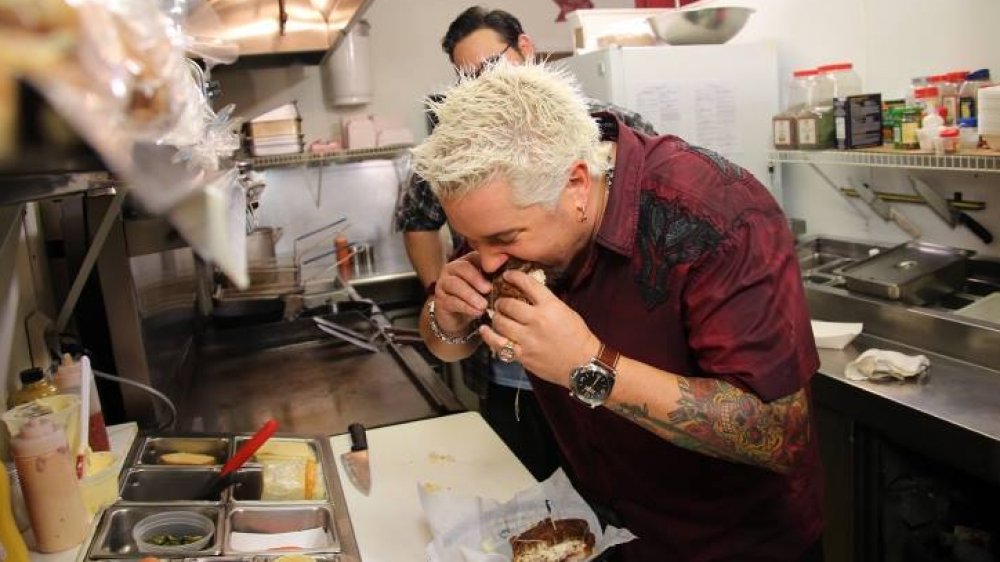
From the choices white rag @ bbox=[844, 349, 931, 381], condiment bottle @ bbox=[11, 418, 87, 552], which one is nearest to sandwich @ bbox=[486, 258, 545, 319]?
condiment bottle @ bbox=[11, 418, 87, 552]

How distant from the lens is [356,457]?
1.87 metres

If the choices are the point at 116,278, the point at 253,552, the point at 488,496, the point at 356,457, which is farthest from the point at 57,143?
the point at 116,278

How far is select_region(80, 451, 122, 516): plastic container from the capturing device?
1.50m

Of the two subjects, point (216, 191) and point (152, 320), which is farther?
point (152, 320)

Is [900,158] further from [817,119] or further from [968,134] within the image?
[817,119]

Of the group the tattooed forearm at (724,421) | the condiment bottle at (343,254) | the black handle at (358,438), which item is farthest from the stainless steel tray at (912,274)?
the condiment bottle at (343,254)

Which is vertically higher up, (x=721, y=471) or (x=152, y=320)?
(x=152, y=320)

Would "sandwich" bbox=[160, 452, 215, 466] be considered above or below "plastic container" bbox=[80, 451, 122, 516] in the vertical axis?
below

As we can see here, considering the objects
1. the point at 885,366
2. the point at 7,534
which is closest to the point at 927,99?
the point at 885,366

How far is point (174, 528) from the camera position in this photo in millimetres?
1515

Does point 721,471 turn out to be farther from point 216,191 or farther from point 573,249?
point 216,191

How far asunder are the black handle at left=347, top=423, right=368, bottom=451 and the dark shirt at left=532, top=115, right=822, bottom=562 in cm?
56

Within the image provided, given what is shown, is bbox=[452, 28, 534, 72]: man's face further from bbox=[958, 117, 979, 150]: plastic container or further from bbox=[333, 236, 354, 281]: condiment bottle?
bbox=[333, 236, 354, 281]: condiment bottle

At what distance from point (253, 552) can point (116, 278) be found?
1.03 meters
